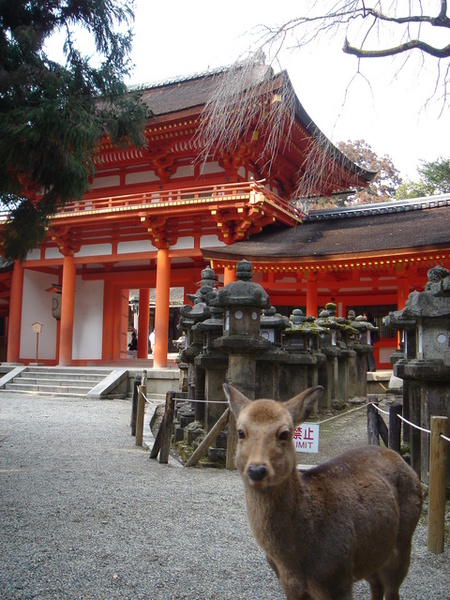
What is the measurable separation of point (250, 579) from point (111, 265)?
17853mm

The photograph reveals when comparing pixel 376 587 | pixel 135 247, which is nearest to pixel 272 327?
pixel 376 587

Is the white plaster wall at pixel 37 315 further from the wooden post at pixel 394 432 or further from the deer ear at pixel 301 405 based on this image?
the deer ear at pixel 301 405

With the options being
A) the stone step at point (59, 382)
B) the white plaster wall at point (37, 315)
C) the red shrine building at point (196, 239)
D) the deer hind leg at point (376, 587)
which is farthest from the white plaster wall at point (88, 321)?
the deer hind leg at point (376, 587)

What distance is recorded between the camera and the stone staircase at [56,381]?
15367mm

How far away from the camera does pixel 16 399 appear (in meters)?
13.8

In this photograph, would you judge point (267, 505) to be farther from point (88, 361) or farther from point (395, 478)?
point (88, 361)

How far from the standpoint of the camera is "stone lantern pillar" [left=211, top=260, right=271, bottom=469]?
6.37m

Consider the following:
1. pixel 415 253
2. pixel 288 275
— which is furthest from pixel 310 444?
→ pixel 288 275

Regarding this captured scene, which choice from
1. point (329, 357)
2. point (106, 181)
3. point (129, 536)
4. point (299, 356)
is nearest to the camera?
point (129, 536)

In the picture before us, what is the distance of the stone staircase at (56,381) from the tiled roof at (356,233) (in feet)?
17.2

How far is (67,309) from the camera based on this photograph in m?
18.3

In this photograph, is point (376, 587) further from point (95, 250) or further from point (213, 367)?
point (95, 250)

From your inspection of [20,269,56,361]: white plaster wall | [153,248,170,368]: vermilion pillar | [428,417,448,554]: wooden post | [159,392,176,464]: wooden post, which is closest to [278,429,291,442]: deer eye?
[428,417,448,554]: wooden post

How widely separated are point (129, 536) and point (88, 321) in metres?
17.3
